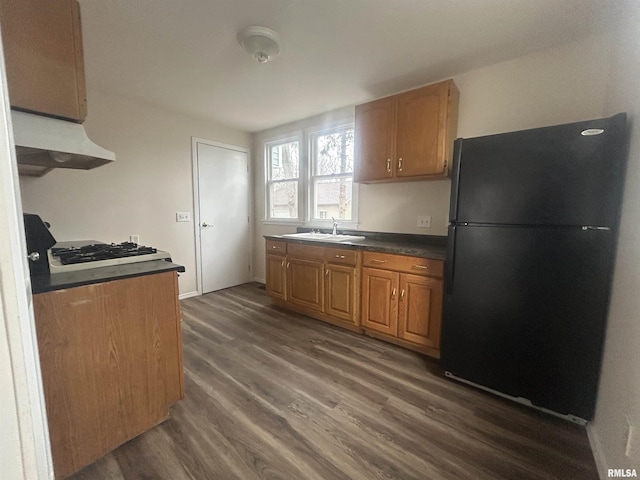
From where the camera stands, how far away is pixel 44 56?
121cm

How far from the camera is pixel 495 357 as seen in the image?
175 cm

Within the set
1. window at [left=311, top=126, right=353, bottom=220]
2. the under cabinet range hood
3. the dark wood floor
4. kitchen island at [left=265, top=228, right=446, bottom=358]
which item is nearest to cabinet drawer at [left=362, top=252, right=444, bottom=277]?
kitchen island at [left=265, top=228, right=446, bottom=358]

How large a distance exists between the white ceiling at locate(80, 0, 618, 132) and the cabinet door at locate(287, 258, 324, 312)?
1.83 m

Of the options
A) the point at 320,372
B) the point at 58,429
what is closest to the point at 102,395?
the point at 58,429

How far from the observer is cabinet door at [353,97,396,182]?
8.43 feet

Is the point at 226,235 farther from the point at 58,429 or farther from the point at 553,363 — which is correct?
the point at 553,363

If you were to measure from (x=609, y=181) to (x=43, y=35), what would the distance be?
2.79 m

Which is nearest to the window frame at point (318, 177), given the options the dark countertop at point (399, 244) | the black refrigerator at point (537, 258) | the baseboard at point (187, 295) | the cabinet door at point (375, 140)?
the dark countertop at point (399, 244)

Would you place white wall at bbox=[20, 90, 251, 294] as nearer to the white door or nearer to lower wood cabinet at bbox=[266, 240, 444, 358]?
the white door

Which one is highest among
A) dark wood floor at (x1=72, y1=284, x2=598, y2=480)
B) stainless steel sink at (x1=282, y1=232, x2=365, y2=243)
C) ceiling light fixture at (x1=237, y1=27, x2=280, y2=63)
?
ceiling light fixture at (x1=237, y1=27, x2=280, y2=63)

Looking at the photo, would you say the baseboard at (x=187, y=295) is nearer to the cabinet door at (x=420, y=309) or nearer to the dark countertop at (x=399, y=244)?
the dark countertop at (x=399, y=244)

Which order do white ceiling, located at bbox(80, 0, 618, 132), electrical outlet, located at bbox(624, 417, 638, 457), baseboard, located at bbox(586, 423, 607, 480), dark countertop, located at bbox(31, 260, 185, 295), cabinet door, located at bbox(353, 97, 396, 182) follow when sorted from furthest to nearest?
cabinet door, located at bbox(353, 97, 396, 182) < white ceiling, located at bbox(80, 0, 618, 132) < baseboard, located at bbox(586, 423, 607, 480) < dark countertop, located at bbox(31, 260, 185, 295) < electrical outlet, located at bbox(624, 417, 638, 457)

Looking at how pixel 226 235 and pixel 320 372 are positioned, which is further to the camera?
pixel 226 235

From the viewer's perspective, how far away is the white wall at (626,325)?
3.67ft
